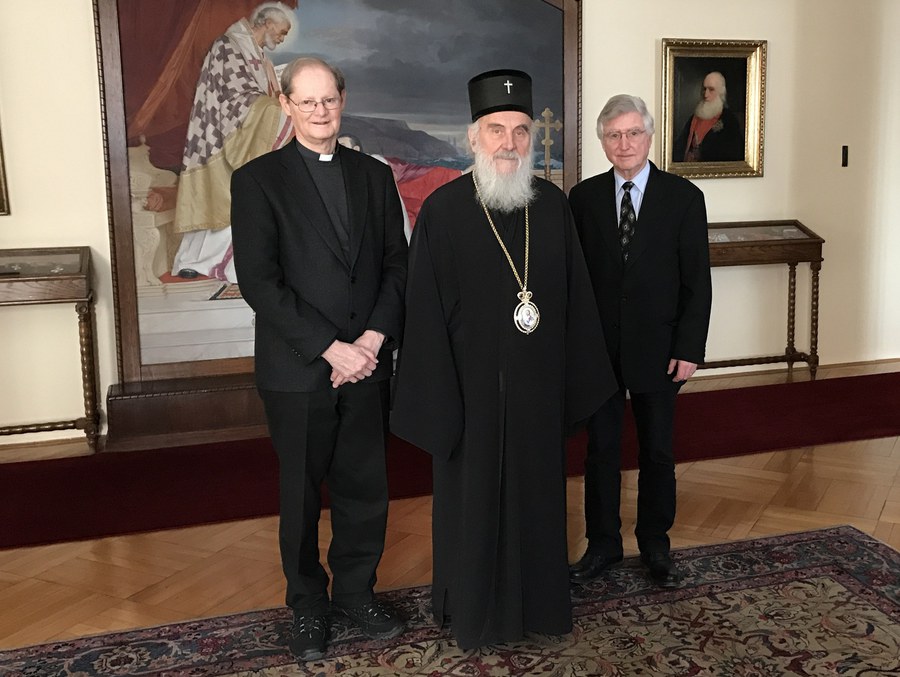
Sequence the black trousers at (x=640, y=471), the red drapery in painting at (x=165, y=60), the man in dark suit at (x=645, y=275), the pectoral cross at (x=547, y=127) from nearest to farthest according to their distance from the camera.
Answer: the man in dark suit at (x=645, y=275)
the black trousers at (x=640, y=471)
the red drapery in painting at (x=165, y=60)
the pectoral cross at (x=547, y=127)

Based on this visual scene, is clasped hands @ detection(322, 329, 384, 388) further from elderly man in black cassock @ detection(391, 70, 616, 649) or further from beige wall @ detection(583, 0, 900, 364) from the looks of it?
beige wall @ detection(583, 0, 900, 364)

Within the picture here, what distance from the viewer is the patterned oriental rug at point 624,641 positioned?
10.3ft

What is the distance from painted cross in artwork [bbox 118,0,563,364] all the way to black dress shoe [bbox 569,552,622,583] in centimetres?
353

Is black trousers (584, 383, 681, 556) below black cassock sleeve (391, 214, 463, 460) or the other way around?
below

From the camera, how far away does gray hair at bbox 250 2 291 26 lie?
6422 millimetres

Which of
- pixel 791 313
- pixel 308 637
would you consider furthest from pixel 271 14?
pixel 791 313

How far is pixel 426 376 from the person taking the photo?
3.21m

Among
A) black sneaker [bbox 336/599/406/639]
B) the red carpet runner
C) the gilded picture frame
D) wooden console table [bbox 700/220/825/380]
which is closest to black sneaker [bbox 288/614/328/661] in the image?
black sneaker [bbox 336/599/406/639]

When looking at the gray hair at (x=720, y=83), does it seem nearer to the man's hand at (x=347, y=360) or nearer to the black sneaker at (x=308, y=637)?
the man's hand at (x=347, y=360)

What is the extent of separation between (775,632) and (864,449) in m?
2.71

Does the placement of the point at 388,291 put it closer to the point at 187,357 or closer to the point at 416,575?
the point at 416,575

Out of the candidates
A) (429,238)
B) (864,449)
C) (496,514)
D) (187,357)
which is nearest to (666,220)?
(429,238)

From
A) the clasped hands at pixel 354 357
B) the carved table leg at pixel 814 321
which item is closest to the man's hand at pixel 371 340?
the clasped hands at pixel 354 357

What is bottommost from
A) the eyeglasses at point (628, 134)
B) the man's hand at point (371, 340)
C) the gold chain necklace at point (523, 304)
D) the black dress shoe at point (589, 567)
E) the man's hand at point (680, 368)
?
the black dress shoe at point (589, 567)
